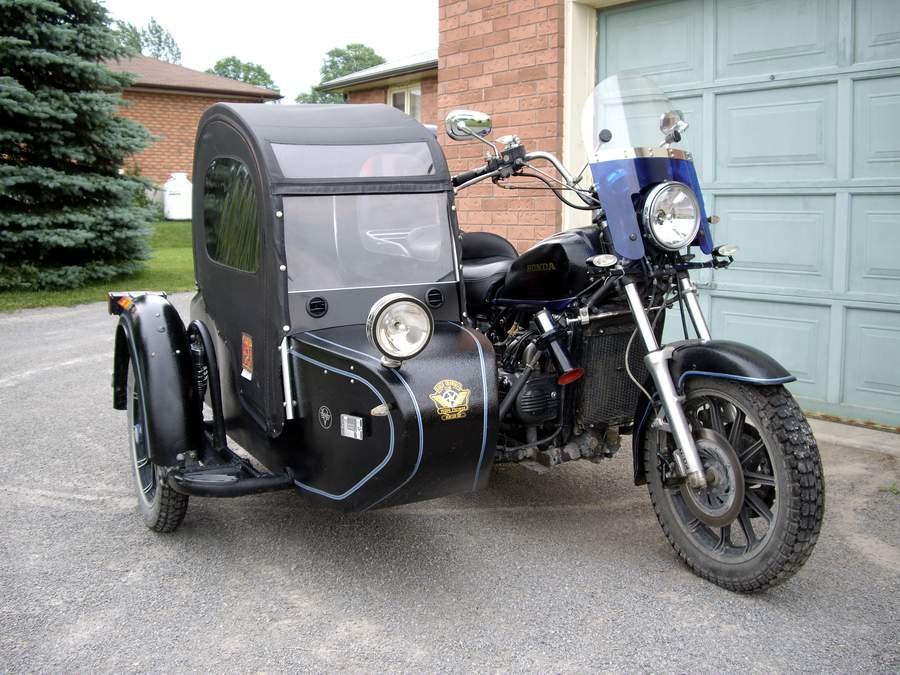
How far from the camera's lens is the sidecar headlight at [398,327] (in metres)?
2.99

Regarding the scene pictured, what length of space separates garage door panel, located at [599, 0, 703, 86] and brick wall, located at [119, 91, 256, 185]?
67.4ft

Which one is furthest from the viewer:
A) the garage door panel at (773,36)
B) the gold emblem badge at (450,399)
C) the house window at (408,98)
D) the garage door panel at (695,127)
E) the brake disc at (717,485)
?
the house window at (408,98)

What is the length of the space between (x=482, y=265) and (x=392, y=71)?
45.1 ft

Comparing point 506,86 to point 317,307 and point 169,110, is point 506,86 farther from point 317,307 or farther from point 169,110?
point 169,110

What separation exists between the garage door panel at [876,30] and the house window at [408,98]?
1344 cm

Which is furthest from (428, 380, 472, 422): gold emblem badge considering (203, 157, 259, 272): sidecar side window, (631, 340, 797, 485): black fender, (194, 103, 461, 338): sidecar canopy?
(203, 157, 259, 272): sidecar side window

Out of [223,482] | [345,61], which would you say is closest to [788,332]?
[223,482]

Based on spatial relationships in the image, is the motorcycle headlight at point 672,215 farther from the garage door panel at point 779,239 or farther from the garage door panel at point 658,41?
the garage door panel at point 658,41

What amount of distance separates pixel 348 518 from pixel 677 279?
1.90m

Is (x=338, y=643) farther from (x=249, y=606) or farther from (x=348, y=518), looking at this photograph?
(x=348, y=518)

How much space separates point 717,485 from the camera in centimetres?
339

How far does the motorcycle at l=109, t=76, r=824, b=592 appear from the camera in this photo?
125 inches

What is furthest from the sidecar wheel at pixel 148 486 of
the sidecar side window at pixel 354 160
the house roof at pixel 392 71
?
the house roof at pixel 392 71

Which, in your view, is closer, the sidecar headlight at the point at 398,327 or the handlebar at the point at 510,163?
the sidecar headlight at the point at 398,327
